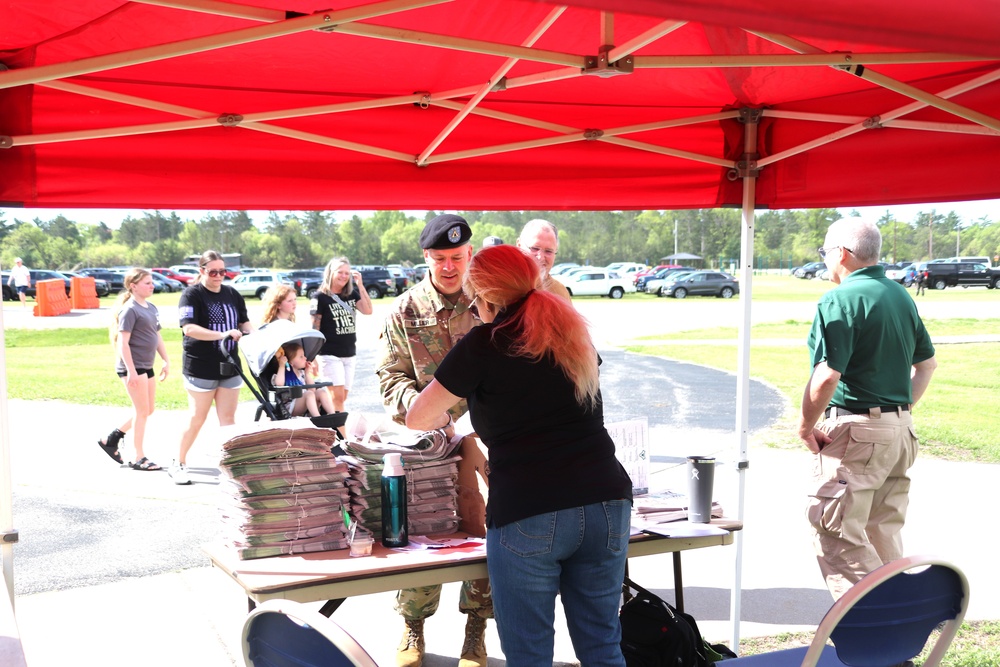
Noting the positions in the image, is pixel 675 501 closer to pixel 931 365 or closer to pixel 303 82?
pixel 931 365

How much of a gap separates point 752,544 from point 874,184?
2743 mm

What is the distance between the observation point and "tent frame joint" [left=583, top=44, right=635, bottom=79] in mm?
2320

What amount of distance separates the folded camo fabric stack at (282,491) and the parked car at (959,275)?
3497cm

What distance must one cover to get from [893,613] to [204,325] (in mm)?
5731

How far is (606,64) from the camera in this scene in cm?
233

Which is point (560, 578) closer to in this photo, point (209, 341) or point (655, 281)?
point (209, 341)

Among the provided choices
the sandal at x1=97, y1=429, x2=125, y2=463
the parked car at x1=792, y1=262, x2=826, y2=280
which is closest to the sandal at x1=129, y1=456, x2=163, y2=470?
the sandal at x1=97, y1=429, x2=125, y2=463

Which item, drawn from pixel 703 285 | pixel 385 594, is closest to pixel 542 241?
pixel 385 594

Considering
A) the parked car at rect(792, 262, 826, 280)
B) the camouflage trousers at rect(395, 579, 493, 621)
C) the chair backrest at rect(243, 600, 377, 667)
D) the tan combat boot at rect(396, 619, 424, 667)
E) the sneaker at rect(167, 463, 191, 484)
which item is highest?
the chair backrest at rect(243, 600, 377, 667)

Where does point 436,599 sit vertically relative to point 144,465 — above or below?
above

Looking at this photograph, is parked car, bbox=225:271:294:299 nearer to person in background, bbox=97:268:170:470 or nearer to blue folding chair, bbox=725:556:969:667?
person in background, bbox=97:268:170:470

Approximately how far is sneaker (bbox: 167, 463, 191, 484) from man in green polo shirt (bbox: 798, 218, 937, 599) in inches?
203

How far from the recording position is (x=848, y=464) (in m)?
3.49

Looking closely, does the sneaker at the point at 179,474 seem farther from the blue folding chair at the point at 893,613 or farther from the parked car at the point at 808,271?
the parked car at the point at 808,271
